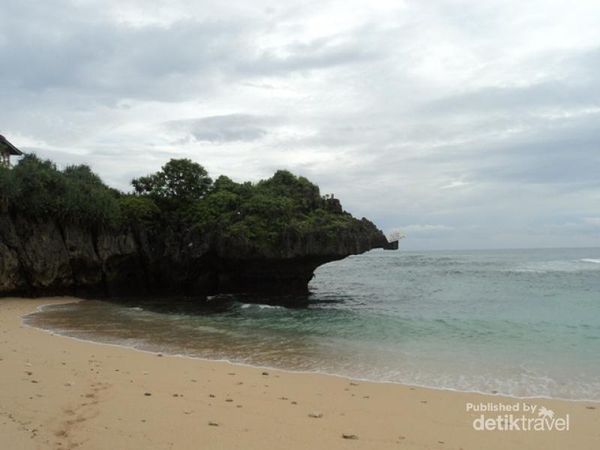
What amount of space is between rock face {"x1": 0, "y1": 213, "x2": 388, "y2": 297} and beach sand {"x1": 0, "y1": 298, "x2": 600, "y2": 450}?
50.4 feet

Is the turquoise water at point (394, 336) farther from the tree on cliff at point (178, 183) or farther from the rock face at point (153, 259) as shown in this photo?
the tree on cliff at point (178, 183)

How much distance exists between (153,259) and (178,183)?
5141 millimetres

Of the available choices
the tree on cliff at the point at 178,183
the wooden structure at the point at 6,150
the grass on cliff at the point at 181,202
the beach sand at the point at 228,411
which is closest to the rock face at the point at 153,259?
the grass on cliff at the point at 181,202

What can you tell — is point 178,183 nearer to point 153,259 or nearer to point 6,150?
point 153,259

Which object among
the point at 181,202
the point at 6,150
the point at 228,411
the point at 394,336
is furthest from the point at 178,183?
the point at 228,411

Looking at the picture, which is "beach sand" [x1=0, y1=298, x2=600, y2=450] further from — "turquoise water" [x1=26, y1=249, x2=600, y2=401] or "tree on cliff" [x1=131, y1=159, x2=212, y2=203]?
"tree on cliff" [x1=131, y1=159, x2=212, y2=203]

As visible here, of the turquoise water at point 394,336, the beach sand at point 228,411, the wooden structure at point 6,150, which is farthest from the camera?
the wooden structure at point 6,150

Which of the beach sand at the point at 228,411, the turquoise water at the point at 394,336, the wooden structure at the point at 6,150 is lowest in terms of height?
the turquoise water at the point at 394,336

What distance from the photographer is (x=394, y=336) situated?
14.9 m

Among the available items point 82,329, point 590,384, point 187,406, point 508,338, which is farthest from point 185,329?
point 590,384

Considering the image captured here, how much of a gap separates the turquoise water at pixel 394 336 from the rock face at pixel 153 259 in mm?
3253

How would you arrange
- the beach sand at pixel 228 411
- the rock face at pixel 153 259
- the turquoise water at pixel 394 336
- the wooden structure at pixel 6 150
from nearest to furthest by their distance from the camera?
the beach sand at pixel 228 411 < the turquoise water at pixel 394 336 < the rock face at pixel 153 259 < the wooden structure at pixel 6 150

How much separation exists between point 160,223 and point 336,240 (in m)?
11.3

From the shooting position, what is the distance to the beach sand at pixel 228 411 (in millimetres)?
5641
